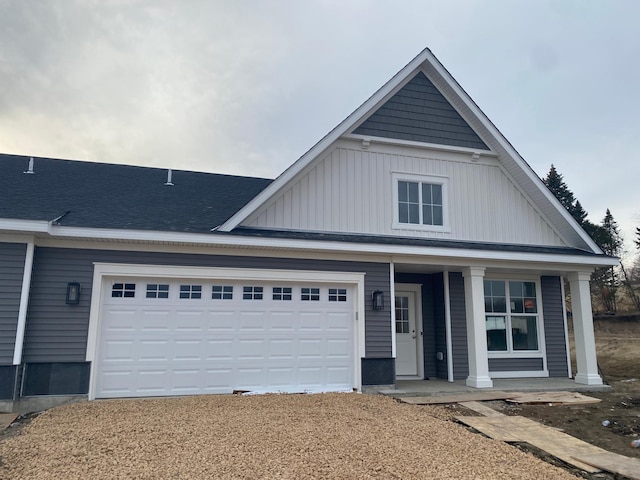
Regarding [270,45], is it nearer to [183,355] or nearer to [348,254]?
[348,254]

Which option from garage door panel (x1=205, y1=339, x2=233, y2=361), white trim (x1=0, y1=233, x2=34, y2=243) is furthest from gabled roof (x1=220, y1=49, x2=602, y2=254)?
white trim (x1=0, y1=233, x2=34, y2=243)

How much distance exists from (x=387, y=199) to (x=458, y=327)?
3.30 m

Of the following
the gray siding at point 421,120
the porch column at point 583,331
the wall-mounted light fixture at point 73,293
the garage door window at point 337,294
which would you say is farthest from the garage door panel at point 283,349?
the porch column at point 583,331

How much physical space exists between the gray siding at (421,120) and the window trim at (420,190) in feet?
2.61

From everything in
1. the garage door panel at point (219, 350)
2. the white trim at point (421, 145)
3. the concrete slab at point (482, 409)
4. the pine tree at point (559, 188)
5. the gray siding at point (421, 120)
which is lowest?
the concrete slab at point (482, 409)

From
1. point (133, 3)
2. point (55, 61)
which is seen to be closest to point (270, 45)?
point (133, 3)

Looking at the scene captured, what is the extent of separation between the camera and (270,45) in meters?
11.7

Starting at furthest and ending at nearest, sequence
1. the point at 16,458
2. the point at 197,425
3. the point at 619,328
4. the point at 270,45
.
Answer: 1. the point at 619,328
2. the point at 270,45
3. the point at 197,425
4. the point at 16,458

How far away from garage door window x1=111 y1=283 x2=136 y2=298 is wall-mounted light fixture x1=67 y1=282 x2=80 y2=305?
1.79 feet

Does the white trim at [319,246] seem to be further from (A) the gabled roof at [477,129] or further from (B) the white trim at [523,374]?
(B) the white trim at [523,374]

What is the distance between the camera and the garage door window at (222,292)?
25.8ft

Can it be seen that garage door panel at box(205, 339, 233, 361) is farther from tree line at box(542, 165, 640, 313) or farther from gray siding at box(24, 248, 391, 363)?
tree line at box(542, 165, 640, 313)

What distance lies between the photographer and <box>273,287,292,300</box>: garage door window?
26.6 feet

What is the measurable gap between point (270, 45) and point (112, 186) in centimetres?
561
